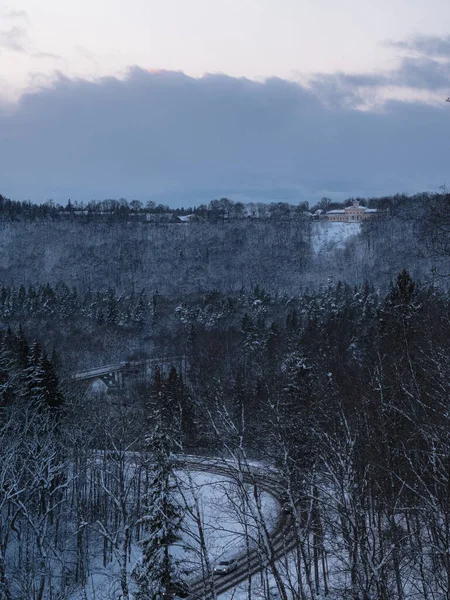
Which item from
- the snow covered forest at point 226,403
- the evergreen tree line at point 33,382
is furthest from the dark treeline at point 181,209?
the evergreen tree line at point 33,382

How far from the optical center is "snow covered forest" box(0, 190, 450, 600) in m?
9.51

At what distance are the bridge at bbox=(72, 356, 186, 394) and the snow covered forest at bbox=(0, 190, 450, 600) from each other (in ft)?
4.17

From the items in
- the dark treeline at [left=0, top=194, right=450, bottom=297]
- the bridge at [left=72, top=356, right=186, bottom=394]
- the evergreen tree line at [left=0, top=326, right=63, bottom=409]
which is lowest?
the evergreen tree line at [left=0, top=326, right=63, bottom=409]

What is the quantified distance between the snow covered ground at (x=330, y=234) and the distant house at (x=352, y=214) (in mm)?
6466

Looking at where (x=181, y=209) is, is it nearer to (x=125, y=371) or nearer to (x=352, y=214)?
(x=352, y=214)

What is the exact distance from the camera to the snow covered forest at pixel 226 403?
9508mm

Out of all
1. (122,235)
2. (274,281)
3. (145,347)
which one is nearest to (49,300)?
(145,347)

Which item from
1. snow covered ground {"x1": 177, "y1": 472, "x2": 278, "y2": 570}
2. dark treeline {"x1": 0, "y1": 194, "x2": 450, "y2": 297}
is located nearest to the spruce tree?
snow covered ground {"x1": 177, "y1": 472, "x2": 278, "y2": 570}

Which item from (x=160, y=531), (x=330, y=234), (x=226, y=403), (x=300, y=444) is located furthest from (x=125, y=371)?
(x=330, y=234)

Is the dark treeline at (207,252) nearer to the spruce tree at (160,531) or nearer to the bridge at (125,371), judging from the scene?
the bridge at (125,371)

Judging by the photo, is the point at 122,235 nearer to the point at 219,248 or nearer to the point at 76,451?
the point at 219,248

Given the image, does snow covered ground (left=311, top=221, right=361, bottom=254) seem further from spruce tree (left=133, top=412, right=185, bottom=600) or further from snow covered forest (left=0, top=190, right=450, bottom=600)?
spruce tree (left=133, top=412, right=185, bottom=600)

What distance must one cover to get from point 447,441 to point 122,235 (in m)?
140

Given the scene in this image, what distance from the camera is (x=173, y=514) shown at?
49.5 feet
